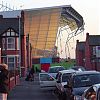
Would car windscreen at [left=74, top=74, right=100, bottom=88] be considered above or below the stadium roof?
below

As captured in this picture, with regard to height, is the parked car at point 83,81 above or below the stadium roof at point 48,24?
below

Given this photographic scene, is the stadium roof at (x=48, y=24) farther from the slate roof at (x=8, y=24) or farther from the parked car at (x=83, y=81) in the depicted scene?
the parked car at (x=83, y=81)

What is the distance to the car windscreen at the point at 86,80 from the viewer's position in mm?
19016

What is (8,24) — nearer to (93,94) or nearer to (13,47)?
(13,47)

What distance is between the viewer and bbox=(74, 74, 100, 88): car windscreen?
19.0 metres

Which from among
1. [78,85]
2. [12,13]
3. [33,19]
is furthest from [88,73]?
[33,19]

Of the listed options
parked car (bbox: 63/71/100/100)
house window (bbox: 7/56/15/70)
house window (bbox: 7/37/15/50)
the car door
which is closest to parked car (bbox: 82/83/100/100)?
parked car (bbox: 63/71/100/100)

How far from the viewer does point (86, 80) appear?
19438mm

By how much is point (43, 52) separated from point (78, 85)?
122m

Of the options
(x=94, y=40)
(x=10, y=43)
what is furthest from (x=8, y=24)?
(x=94, y=40)

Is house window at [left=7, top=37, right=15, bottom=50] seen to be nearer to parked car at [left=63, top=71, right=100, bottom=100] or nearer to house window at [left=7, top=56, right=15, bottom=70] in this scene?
house window at [left=7, top=56, right=15, bottom=70]

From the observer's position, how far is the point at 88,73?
19938 mm

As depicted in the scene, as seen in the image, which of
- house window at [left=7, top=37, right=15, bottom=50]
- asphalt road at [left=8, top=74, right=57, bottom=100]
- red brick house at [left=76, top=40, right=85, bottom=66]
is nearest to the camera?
asphalt road at [left=8, top=74, right=57, bottom=100]

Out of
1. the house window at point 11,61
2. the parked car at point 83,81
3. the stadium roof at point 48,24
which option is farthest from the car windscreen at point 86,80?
Result: the stadium roof at point 48,24
